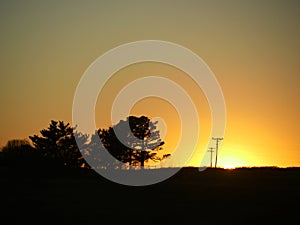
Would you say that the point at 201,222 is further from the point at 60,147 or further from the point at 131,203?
the point at 60,147

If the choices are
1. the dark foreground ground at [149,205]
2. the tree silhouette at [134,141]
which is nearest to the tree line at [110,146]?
the tree silhouette at [134,141]

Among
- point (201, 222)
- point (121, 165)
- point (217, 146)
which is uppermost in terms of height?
point (217, 146)

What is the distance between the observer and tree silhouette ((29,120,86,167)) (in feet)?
260

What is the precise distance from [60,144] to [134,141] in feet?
40.7

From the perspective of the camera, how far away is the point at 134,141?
78.5 metres

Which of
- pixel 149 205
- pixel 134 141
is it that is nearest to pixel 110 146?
pixel 134 141

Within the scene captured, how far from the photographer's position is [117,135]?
79.1 metres

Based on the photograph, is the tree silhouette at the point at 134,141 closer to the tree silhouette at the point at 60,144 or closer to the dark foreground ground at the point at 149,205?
the tree silhouette at the point at 60,144

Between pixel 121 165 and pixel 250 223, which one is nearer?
pixel 250 223

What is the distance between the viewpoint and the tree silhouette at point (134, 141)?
257 feet

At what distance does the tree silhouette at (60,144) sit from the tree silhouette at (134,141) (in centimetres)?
519

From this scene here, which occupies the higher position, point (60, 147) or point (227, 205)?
point (60, 147)

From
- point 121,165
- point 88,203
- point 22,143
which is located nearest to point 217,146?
point 121,165

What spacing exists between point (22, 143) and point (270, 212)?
6274 cm
